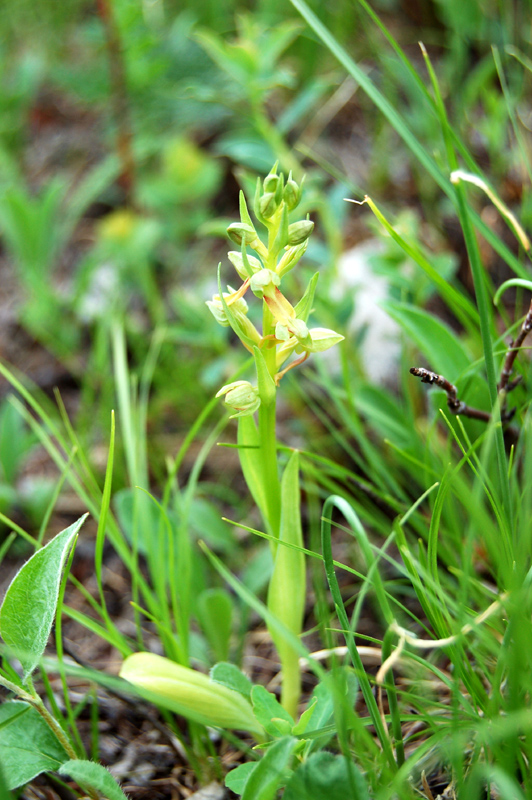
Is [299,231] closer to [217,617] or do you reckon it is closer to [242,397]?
[242,397]

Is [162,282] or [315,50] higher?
[315,50]

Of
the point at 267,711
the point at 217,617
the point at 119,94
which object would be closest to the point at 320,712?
the point at 267,711

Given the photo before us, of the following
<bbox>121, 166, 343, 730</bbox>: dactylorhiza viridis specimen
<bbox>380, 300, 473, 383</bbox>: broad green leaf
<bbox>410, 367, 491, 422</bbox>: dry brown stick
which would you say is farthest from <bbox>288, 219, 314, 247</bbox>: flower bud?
<bbox>380, 300, 473, 383</bbox>: broad green leaf

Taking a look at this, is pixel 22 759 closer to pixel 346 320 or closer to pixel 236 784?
pixel 236 784

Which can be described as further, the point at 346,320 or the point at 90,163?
the point at 90,163

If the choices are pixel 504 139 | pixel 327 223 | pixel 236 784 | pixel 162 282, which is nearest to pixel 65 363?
pixel 162 282
